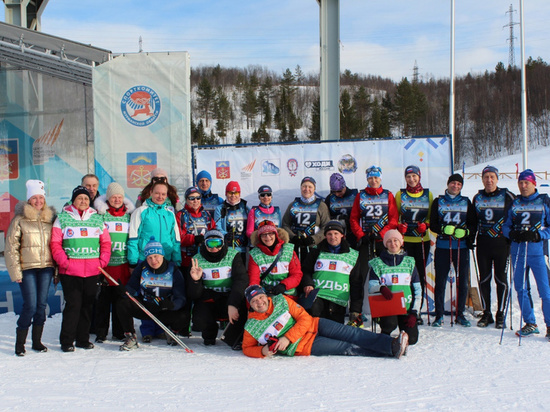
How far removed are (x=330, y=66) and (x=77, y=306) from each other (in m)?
5.54

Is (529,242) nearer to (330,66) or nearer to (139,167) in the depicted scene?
(330,66)

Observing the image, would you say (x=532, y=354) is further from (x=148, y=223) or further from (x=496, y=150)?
(x=496, y=150)

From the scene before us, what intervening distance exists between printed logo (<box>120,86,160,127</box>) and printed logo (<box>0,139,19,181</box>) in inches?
127

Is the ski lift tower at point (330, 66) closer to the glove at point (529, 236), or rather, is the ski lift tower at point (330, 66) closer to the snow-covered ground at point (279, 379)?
the glove at point (529, 236)

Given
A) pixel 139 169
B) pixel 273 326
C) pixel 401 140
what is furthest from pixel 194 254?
pixel 401 140

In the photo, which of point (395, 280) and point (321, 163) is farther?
point (321, 163)

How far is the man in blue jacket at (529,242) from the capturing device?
439 centimetres

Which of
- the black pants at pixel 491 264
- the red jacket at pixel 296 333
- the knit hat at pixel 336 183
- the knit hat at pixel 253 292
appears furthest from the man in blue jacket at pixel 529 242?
the knit hat at pixel 253 292

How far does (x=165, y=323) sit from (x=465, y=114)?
63.1m

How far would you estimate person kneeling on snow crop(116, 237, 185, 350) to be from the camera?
4.25m

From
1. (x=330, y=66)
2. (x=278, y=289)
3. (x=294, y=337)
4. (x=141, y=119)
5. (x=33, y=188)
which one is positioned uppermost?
(x=330, y=66)

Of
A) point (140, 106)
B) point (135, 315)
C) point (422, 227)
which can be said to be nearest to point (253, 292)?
point (135, 315)

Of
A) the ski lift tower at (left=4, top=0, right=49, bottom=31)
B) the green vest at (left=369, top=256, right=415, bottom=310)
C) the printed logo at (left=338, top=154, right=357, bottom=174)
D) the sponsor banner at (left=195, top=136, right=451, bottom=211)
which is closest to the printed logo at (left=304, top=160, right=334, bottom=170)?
the sponsor banner at (left=195, top=136, right=451, bottom=211)

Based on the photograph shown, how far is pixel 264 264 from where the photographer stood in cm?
446
